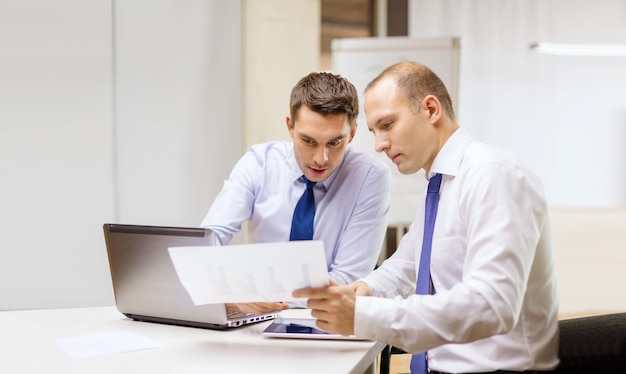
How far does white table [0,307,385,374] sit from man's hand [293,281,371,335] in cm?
8

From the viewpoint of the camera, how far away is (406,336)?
1.45 meters

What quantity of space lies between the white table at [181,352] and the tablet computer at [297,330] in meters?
0.02

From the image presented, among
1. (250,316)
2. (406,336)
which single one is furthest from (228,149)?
(406,336)

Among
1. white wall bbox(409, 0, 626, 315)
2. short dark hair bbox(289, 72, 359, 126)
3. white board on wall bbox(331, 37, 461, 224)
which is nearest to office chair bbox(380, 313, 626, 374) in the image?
short dark hair bbox(289, 72, 359, 126)

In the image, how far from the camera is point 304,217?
2.48m

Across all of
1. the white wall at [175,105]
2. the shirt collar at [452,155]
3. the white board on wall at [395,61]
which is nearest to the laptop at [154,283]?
the shirt collar at [452,155]

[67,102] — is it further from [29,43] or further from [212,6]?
[212,6]

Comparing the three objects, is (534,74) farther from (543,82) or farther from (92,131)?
(92,131)

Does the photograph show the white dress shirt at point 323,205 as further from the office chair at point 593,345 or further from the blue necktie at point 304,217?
the office chair at point 593,345

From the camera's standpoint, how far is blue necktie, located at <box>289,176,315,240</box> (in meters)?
2.46

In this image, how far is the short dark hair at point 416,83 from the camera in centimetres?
169

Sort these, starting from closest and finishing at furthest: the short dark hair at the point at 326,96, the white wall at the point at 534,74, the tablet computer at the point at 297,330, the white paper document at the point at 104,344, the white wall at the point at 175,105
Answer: the white paper document at the point at 104,344, the tablet computer at the point at 297,330, the short dark hair at the point at 326,96, the white wall at the point at 175,105, the white wall at the point at 534,74

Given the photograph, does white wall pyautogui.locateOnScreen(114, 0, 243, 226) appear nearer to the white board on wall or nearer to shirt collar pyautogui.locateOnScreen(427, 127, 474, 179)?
the white board on wall

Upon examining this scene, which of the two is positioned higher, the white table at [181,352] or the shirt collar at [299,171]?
the shirt collar at [299,171]
